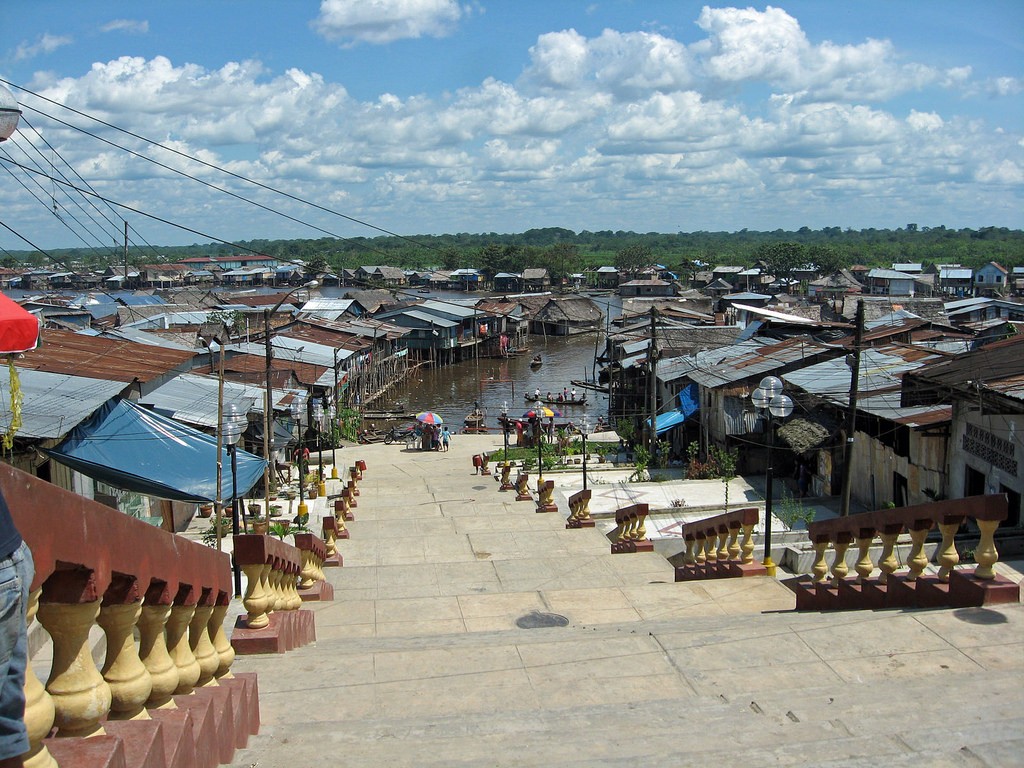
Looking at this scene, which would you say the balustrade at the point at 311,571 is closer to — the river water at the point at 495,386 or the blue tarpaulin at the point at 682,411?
the blue tarpaulin at the point at 682,411

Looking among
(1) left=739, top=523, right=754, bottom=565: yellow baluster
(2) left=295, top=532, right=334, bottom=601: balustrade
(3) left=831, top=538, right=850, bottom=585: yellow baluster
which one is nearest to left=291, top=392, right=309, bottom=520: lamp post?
(2) left=295, top=532, right=334, bottom=601: balustrade

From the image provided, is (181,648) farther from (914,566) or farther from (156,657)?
(914,566)

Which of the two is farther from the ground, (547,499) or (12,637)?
(12,637)

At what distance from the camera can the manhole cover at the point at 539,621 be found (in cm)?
957

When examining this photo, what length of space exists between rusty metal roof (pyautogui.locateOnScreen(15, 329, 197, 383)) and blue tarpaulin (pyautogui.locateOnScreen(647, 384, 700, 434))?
14.0 m

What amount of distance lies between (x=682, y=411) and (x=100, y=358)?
55.1ft

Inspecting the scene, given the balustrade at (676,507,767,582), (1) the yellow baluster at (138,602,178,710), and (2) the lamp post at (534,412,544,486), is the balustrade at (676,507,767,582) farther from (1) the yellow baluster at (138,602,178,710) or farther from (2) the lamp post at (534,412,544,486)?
(2) the lamp post at (534,412,544,486)

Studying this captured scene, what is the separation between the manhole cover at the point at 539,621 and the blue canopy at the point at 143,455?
6.76 meters

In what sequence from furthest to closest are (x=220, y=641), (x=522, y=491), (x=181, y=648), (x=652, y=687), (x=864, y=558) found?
(x=522, y=491), (x=864, y=558), (x=652, y=687), (x=220, y=641), (x=181, y=648)

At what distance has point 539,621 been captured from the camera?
384 inches

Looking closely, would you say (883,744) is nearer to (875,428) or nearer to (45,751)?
(45,751)

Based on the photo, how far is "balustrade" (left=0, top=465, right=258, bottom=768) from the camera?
93.2 inches

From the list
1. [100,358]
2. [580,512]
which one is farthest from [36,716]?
[100,358]

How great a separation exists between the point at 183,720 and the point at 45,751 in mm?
882
